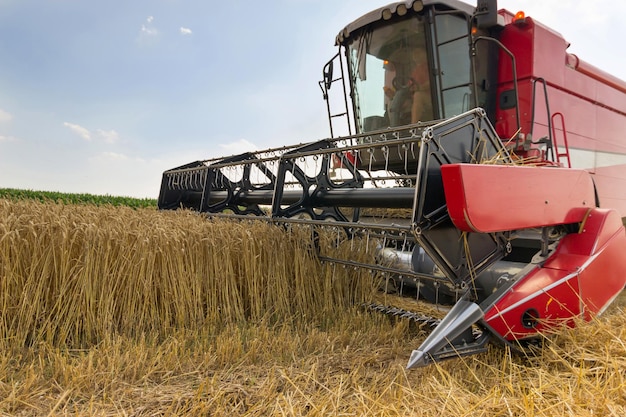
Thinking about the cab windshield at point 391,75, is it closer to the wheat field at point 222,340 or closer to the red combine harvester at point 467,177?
the red combine harvester at point 467,177

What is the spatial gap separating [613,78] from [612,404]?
4.88 meters

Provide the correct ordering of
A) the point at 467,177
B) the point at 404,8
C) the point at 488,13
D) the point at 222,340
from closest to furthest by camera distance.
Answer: the point at 467,177 < the point at 222,340 < the point at 488,13 < the point at 404,8

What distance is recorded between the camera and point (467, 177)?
6.25 ft

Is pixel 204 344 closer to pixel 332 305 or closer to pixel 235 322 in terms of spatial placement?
pixel 235 322

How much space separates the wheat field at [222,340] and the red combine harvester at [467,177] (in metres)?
0.18

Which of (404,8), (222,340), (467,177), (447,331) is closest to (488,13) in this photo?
(404,8)

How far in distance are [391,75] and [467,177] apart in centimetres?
235

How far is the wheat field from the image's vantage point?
66.2 inches

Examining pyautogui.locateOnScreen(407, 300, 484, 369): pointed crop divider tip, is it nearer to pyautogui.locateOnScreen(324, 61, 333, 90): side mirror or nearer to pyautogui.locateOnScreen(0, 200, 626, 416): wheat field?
pyautogui.locateOnScreen(0, 200, 626, 416): wheat field

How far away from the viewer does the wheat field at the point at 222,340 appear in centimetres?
168

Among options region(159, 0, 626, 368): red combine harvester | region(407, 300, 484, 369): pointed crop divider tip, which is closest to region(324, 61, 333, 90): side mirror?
region(159, 0, 626, 368): red combine harvester

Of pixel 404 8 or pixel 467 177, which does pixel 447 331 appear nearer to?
pixel 467 177

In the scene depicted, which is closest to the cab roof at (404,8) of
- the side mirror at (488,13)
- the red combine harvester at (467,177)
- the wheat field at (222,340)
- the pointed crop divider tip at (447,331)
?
the red combine harvester at (467,177)

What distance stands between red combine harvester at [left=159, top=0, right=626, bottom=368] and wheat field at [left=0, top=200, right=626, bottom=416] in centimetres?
18
